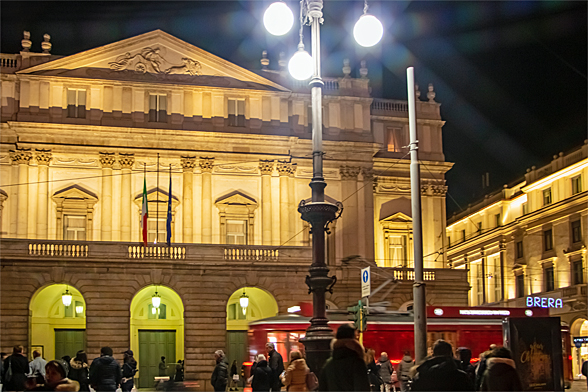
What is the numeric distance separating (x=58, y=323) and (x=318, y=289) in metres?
28.1

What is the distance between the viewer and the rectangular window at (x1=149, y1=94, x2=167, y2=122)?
143 ft

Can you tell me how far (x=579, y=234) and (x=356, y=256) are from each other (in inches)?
712

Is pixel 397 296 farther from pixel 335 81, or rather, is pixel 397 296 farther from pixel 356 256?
pixel 335 81

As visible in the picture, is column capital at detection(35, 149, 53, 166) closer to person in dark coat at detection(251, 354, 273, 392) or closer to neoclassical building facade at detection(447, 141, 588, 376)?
neoclassical building facade at detection(447, 141, 588, 376)

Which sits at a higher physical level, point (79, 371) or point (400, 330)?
point (400, 330)

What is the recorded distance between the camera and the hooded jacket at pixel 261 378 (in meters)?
17.4

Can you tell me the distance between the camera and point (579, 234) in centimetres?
5253

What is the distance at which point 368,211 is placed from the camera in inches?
1800

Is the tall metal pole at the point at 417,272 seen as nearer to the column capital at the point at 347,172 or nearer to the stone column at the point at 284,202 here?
the stone column at the point at 284,202

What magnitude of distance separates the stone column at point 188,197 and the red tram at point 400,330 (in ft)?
40.1

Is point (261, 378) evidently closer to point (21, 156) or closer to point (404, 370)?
point (404, 370)

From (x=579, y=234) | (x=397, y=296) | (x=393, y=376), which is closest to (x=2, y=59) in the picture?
(x=397, y=296)

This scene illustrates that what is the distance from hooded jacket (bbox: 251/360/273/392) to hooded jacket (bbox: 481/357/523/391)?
844 centimetres

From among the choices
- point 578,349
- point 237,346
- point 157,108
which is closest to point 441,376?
point 237,346
